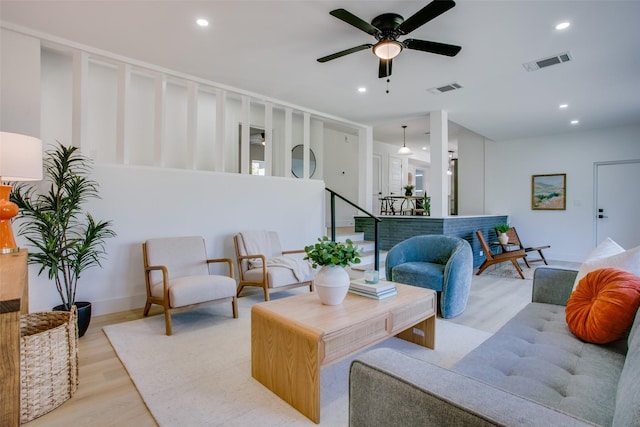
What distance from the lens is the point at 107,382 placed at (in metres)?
2.04

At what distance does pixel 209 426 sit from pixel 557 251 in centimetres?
791

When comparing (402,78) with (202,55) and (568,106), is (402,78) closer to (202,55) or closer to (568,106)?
(202,55)

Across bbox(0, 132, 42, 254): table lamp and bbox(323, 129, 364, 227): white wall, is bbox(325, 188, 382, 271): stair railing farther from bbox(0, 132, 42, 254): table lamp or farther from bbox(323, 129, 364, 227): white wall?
bbox(0, 132, 42, 254): table lamp

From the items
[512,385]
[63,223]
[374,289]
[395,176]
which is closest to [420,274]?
[374,289]

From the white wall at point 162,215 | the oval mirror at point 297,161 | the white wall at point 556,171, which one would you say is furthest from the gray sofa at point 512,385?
the white wall at point 556,171

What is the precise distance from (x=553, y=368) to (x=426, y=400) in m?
0.92

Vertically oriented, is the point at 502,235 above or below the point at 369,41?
below

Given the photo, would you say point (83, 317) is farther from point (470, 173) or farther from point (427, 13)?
point (470, 173)

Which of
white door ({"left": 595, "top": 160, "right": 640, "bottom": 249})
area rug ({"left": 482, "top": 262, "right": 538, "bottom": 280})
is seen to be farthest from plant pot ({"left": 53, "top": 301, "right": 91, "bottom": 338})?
white door ({"left": 595, "top": 160, "right": 640, "bottom": 249})

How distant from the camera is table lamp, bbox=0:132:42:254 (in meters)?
1.99

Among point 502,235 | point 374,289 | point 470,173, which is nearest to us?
point 374,289

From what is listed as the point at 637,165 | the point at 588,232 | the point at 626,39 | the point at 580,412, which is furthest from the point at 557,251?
the point at 580,412

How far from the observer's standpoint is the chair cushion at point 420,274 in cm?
319

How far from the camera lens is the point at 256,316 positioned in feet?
6.65
